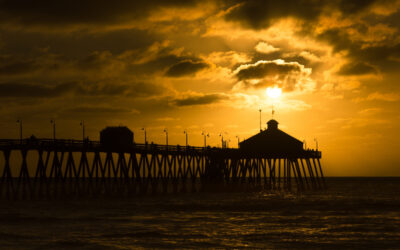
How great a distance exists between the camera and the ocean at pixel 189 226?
29.0m

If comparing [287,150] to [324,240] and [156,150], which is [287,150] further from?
[324,240]

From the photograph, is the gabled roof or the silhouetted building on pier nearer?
the silhouetted building on pier

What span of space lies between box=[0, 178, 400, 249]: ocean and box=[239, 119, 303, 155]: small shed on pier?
27.1 meters

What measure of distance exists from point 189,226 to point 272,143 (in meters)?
44.8

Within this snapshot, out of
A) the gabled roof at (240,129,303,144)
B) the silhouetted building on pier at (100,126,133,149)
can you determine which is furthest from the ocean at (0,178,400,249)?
the gabled roof at (240,129,303,144)

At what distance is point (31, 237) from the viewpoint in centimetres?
3034

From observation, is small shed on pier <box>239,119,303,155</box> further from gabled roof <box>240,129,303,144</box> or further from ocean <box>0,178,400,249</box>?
ocean <box>0,178,400,249</box>

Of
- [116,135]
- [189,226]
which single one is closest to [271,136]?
[116,135]

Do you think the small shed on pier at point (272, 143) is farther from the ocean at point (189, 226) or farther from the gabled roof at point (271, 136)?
the ocean at point (189, 226)

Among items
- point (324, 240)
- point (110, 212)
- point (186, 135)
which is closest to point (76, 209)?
point (110, 212)

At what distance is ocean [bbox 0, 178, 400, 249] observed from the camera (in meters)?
29.0

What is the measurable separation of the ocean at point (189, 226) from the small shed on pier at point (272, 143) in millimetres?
27109

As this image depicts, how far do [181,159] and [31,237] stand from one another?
127ft

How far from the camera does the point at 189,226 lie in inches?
1412
